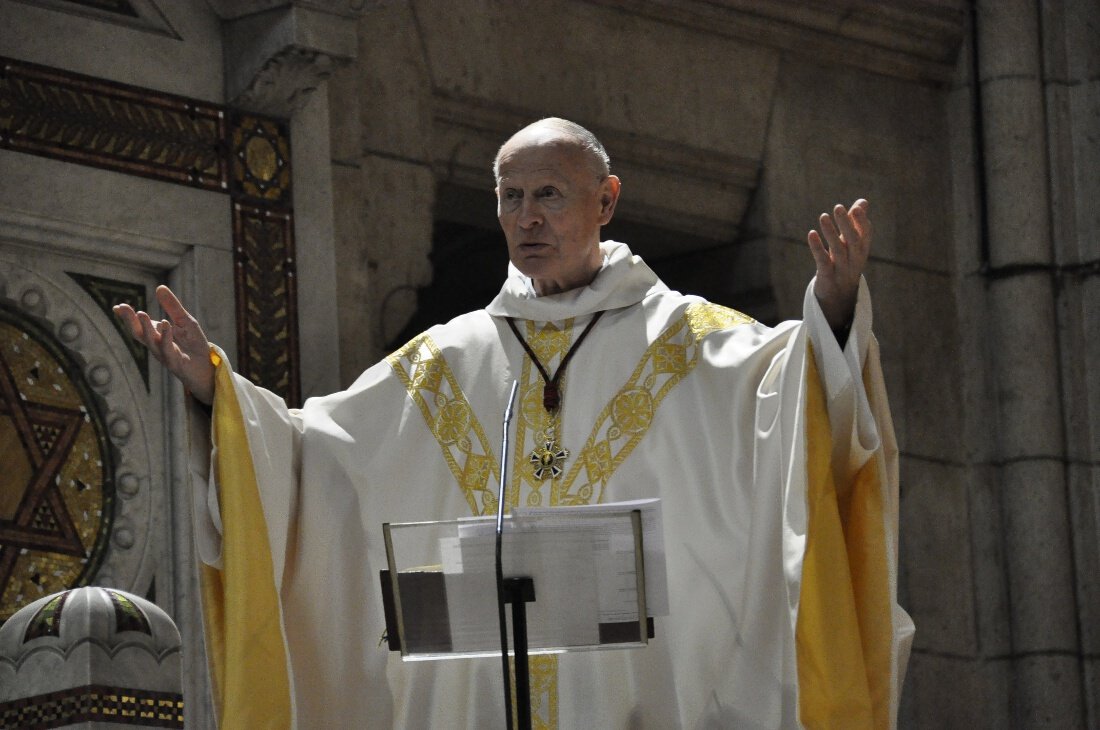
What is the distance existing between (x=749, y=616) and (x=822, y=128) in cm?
490

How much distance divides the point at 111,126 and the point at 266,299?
76 cm

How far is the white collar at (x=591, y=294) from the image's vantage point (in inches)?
280

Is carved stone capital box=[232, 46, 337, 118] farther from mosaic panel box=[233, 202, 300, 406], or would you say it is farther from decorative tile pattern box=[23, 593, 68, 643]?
decorative tile pattern box=[23, 593, 68, 643]

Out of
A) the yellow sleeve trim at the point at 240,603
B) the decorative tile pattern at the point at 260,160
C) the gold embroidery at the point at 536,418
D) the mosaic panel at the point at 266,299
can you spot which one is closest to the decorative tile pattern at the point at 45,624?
the yellow sleeve trim at the point at 240,603

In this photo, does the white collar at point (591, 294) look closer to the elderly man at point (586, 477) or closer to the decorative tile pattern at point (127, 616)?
the elderly man at point (586, 477)

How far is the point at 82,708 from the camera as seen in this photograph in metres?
6.51

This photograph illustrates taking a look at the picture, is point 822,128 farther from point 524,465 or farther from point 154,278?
point 524,465

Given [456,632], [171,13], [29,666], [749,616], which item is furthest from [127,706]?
[171,13]

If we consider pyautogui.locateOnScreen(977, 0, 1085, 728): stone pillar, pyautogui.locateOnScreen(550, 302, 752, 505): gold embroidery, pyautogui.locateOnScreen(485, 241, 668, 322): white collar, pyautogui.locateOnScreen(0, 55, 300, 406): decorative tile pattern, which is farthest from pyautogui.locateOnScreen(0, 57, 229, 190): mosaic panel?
pyautogui.locateOnScreen(977, 0, 1085, 728): stone pillar

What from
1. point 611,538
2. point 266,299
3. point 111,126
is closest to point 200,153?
point 111,126

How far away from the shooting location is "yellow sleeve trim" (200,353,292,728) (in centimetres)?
654

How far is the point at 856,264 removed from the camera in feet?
20.4

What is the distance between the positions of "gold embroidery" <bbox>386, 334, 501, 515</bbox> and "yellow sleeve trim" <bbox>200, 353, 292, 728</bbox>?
0.62 m

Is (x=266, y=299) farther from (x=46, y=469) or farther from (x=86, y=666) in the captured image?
(x=86, y=666)
